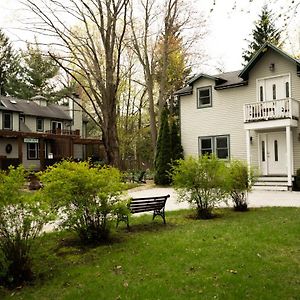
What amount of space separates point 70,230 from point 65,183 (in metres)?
0.98

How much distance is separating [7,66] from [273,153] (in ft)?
128

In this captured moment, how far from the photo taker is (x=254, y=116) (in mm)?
20156

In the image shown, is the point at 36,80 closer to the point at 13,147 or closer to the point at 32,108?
the point at 32,108

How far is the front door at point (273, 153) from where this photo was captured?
20438 millimetres

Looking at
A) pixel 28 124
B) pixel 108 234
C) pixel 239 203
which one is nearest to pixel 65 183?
pixel 108 234

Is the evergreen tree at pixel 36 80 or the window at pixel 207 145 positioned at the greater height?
the evergreen tree at pixel 36 80

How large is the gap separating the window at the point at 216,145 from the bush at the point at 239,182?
10400mm

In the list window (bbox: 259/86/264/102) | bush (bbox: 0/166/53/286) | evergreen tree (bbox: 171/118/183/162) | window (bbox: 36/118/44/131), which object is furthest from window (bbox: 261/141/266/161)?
window (bbox: 36/118/44/131)

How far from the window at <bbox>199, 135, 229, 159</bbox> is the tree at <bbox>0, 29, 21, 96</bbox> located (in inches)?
1263

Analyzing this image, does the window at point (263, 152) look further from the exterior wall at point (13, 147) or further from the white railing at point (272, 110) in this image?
the exterior wall at point (13, 147)

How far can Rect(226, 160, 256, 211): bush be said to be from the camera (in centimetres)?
1155

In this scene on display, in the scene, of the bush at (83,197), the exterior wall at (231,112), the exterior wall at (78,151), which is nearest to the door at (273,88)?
the exterior wall at (231,112)

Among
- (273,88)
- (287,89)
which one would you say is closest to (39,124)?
(273,88)

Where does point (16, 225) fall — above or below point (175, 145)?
below
